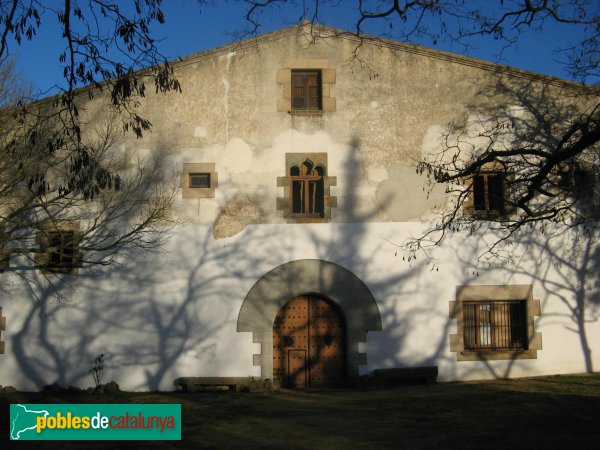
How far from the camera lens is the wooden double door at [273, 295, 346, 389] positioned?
458 inches

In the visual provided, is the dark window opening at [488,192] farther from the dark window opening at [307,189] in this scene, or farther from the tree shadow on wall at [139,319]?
the tree shadow on wall at [139,319]

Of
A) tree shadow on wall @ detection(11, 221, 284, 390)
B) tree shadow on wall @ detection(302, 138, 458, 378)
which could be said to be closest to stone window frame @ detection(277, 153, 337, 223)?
tree shadow on wall @ detection(302, 138, 458, 378)

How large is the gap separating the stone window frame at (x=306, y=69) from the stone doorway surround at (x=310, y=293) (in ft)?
9.72

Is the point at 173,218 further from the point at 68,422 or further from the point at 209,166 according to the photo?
the point at 68,422

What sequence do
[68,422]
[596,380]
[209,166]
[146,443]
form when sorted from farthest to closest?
[209,166]
[596,380]
[68,422]
[146,443]

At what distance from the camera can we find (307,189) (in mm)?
11992

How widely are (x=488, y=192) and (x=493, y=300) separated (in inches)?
83.0

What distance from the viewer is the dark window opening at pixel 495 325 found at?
1184 cm

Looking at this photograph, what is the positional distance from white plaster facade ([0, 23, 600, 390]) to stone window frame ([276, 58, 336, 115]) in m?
0.07

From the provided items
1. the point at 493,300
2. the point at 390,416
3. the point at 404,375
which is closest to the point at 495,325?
the point at 493,300

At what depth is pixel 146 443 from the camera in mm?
7281

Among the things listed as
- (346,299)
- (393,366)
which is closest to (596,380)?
(393,366)

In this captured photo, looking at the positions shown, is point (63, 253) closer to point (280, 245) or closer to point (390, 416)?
point (280, 245)

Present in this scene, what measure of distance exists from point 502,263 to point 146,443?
7.54 m
